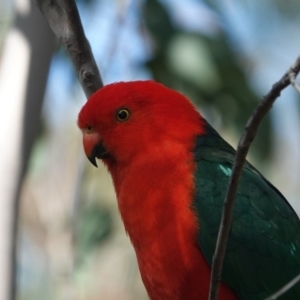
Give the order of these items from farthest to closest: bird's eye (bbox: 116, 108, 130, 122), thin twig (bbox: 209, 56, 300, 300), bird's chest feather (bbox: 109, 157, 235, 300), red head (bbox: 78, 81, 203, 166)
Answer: bird's eye (bbox: 116, 108, 130, 122), red head (bbox: 78, 81, 203, 166), bird's chest feather (bbox: 109, 157, 235, 300), thin twig (bbox: 209, 56, 300, 300)

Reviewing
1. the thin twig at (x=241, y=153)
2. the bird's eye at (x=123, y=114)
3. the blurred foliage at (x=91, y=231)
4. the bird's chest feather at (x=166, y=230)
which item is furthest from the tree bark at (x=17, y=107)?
the blurred foliage at (x=91, y=231)

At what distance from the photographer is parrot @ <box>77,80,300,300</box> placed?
3848mm

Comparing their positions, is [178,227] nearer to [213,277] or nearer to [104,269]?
[213,277]

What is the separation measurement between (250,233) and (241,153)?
1.49 meters

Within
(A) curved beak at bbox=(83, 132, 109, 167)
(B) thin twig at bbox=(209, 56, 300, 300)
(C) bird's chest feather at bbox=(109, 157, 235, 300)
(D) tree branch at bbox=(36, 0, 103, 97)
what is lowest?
(B) thin twig at bbox=(209, 56, 300, 300)

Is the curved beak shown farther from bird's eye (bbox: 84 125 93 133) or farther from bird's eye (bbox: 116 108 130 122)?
bird's eye (bbox: 116 108 130 122)

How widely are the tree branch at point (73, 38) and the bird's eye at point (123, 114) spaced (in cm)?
26

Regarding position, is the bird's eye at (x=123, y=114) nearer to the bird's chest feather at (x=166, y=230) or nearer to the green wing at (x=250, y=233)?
the bird's chest feather at (x=166, y=230)

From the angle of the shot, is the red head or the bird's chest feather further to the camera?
the red head

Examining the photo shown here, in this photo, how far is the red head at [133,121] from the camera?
4.30 metres

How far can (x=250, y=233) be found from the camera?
3973mm

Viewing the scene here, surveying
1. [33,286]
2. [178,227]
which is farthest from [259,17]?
[33,286]

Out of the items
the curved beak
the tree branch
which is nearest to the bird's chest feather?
the curved beak

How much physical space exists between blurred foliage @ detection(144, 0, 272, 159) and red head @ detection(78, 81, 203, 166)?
0.88 meters
